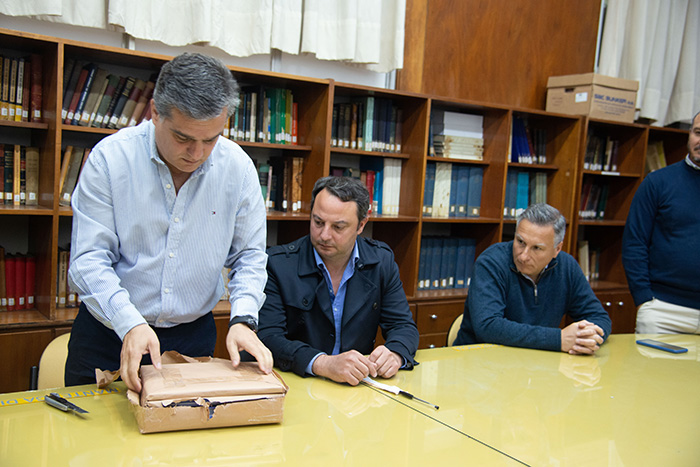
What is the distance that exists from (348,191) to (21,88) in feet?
5.71

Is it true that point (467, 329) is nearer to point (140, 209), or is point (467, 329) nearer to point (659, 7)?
point (140, 209)

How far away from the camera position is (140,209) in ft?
4.98

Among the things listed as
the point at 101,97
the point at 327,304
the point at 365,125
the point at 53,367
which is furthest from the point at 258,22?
the point at 53,367

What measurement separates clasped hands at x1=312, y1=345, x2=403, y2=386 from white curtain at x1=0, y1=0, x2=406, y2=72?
2126 mm

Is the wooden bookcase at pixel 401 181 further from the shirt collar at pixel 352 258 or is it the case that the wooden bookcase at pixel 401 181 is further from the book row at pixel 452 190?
the shirt collar at pixel 352 258

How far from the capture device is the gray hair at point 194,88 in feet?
4.28

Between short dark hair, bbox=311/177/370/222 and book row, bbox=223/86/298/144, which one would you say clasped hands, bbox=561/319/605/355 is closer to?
short dark hair, bbox=311/177/370/222

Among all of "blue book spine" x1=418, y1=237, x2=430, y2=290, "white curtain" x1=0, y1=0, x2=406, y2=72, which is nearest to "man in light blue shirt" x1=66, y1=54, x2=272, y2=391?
"white curtain" x1=0, y1=0, x2=406, y2=72

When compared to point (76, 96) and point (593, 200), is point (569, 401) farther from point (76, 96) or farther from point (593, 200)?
point (593, 200)

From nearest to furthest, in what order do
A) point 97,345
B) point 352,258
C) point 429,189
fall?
point 97,345 → point 352,258 → point 429,189

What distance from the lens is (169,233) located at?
5.11 ft

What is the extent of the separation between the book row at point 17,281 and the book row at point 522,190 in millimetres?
3061

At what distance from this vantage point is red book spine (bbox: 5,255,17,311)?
2.87 m

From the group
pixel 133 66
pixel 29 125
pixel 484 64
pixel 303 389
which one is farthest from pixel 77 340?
pixel 484 64
